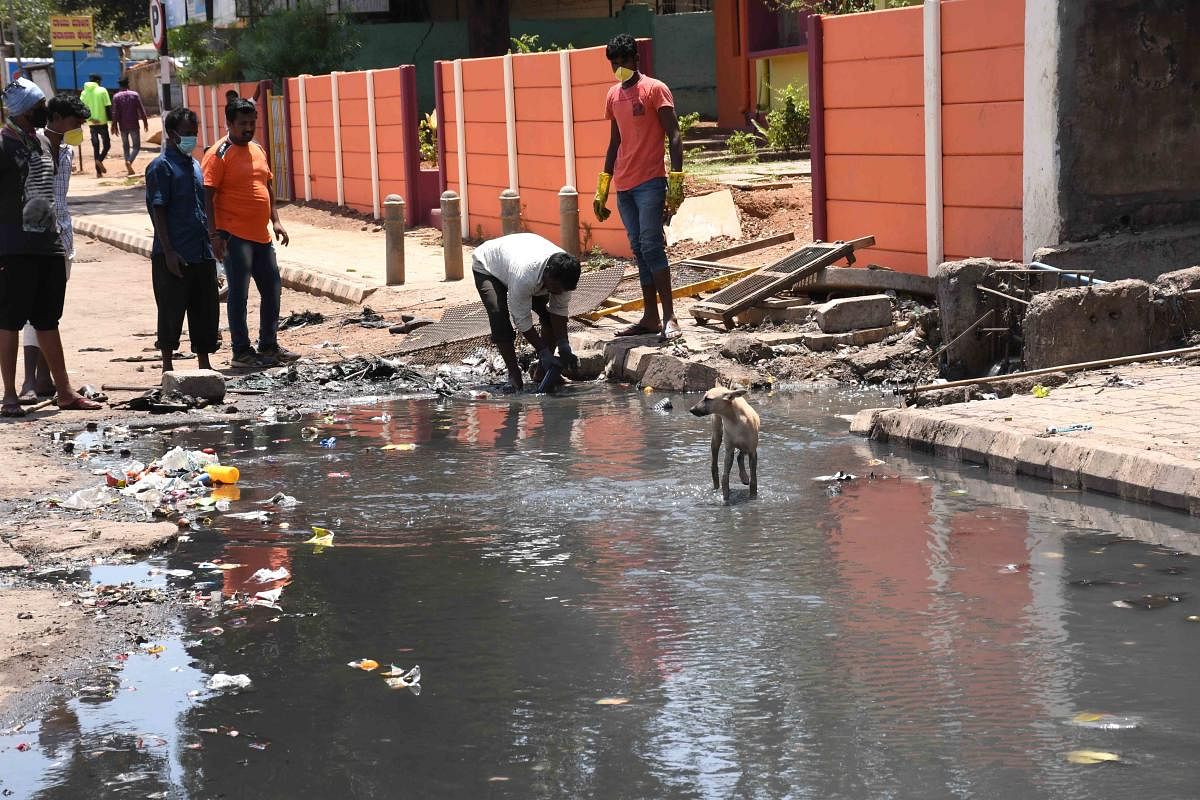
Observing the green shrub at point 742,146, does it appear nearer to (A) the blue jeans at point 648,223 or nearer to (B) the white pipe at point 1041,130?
(A) the blue jeans at point 648,223

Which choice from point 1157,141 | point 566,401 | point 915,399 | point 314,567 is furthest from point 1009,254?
point 314,567

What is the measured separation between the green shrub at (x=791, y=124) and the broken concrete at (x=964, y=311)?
11.6 metres

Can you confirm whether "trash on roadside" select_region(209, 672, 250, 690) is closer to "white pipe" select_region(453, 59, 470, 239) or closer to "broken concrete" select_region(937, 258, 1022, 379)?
"broken concrete" select_region(937, 258, 1022, 379)

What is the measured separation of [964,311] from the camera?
31.6 feet

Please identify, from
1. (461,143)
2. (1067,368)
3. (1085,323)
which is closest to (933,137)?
(1085,323)

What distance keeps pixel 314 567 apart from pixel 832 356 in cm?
532

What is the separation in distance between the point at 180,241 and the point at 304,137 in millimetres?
15246

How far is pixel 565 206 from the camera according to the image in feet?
49.2

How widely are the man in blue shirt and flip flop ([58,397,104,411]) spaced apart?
36.9 inches

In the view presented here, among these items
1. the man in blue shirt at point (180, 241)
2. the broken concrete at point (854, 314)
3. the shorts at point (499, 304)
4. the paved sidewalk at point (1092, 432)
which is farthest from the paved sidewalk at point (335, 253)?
the paved sidewalk at point (1092, 432)

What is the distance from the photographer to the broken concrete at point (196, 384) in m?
10.1

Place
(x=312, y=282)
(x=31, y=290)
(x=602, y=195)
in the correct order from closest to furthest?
(x=31, y=290), (x=602, y=195), (x=312, y=282)

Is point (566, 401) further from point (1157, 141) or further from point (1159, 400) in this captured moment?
point (1157, 141)

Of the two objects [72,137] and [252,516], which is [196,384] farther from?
[252,516]
